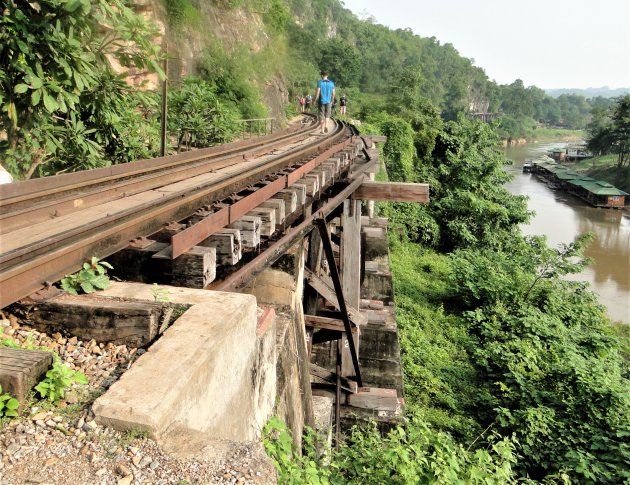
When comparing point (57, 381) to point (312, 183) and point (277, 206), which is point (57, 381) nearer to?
point (277, 206)

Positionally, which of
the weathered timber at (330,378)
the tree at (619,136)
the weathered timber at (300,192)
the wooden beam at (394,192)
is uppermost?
the tree at (619,136)

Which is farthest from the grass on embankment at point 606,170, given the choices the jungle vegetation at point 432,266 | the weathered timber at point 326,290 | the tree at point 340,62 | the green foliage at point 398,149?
the weathered timber at point 326,290

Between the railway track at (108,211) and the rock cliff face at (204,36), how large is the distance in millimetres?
7837

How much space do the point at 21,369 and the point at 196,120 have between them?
9.43 m

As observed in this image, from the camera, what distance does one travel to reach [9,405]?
1.50m

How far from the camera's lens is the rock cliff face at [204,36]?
1447 centimetres

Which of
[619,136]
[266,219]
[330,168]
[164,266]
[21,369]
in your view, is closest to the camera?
[21,369]

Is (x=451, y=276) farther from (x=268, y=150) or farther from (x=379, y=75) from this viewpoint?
(x=379, y=75)

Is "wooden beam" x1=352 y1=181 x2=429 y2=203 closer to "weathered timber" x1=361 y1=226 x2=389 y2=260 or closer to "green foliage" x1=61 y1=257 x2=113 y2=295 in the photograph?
"weathered timber" x1=361 y1=226 x2=389 y2=260

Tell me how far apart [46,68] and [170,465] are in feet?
12.7

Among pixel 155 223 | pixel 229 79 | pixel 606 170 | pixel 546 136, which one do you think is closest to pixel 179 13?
pixel 229 79

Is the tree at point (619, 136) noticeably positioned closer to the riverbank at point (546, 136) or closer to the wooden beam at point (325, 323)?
the riverbank at point (546, 136)

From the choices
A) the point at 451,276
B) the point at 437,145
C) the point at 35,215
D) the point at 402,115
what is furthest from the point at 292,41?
the point at 35,215

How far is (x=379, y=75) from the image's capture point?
79.0m
